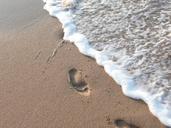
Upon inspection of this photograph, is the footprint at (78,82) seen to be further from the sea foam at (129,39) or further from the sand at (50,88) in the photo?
the sea foam at (129,39)

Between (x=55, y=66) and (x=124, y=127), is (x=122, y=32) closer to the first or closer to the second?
(x=55, y=66)

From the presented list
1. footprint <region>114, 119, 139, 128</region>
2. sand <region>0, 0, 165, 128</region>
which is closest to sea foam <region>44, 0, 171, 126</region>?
sand <region>0, 0, 165, 128</region>

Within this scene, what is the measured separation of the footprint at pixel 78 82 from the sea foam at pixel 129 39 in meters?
0.31

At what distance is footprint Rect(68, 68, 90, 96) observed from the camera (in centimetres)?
410

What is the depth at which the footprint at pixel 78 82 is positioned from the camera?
13.4 ft

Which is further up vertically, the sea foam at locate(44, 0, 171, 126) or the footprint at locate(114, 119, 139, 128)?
the sea foam at locate(44, 0, 171, 126)

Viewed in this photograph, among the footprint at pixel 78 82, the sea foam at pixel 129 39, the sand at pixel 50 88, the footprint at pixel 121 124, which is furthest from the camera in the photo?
the footprint at pixel 78 82

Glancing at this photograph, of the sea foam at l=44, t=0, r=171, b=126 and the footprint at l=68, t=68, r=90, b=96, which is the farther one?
the footprint at l=68, t=68, r=90, b=96

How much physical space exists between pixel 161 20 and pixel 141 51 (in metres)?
0.78

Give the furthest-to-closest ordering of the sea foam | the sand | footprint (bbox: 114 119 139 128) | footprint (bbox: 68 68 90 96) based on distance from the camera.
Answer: footprint (bbox: 68 68 90 96) → the sea foam → the sand → footprint (bbox: 114 119 139 128)

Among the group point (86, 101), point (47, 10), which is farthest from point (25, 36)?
point (86, 101)

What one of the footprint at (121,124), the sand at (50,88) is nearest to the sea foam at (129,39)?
the sand at (50,88)

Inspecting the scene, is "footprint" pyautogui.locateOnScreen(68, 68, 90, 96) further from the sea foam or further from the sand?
the sea foam

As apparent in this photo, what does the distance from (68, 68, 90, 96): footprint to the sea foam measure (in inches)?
12.2
